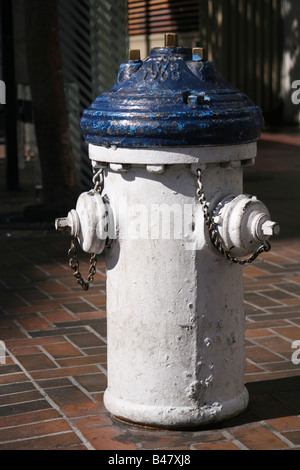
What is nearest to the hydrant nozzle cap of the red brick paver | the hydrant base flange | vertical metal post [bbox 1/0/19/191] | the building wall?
the hydrant base flange

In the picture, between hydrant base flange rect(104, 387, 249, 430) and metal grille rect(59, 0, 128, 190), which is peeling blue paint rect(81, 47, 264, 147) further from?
metal grille rect(59, 0, 128, 190)

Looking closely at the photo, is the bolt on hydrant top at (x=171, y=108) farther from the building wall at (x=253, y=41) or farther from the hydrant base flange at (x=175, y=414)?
the building wall at (x=253, y=41)

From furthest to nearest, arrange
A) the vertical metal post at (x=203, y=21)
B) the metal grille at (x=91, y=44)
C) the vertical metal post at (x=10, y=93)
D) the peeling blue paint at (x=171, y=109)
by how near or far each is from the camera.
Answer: the vertical metal post at (x=203, y=21), the vertical metal post at (x=10, y=93), the metal grille at (x=91, y=44), the peeling blue paint at (x=171, y=109)

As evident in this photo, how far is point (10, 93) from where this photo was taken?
9.95 metres

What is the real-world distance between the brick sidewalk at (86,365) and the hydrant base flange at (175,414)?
35 millimetres

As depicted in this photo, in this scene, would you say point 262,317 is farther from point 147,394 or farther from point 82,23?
point 82,23

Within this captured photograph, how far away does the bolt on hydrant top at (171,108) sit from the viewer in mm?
3439

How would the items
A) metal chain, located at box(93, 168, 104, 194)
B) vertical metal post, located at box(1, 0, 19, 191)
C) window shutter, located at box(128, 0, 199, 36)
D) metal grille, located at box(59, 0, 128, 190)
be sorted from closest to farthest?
metal chain, located at box(93, 168, 104, 194), metal grille, located at box(59, 0, 128, 190), vertical metal post, located at box(1, 0, 19, 191), window shutter, located at box(128, 0, 199, 36)

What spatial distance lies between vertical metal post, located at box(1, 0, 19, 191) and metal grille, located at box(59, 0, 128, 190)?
2.15 feet

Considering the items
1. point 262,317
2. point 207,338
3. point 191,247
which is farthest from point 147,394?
point 262,317

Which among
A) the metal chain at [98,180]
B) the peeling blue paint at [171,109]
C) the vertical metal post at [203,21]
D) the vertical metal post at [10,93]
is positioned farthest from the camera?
the vertical metal post at [203,21]

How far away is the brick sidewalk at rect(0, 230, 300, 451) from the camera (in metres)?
3.57

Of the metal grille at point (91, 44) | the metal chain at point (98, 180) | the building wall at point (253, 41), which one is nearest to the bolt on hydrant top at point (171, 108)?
the metal chain at point (98, 180)
